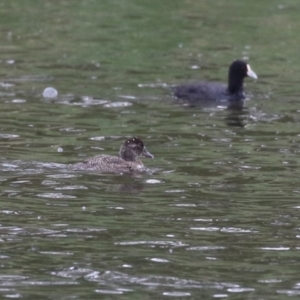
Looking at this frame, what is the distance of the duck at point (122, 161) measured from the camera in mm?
14148

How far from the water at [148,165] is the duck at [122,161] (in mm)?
179

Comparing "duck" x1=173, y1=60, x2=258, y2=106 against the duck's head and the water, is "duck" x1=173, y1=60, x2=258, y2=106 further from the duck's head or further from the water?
the water

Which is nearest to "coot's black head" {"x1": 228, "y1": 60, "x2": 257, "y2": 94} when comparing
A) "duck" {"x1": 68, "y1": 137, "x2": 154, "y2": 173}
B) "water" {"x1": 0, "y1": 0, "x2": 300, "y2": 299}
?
"water" {"x1": 0, "y1": 0, "x2": 300, "y2": 299}

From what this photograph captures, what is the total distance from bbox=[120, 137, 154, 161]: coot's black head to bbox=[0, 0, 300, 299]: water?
30 cm

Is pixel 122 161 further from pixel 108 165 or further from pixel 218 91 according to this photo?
pixel 218 91

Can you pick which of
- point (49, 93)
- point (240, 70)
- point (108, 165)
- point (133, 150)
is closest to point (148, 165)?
point (133, 150)

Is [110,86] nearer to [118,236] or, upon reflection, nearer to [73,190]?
[73,190]

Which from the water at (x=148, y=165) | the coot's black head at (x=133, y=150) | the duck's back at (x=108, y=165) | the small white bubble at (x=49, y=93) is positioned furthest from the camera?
the small white bubble at (x=49, y=93)

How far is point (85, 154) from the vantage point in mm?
15531

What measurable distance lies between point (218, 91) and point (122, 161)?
22.8 ft

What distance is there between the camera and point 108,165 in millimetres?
14312

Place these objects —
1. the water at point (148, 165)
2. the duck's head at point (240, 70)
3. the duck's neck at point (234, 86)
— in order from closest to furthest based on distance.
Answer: the water at point (148, 165)
the duck's neck at point (234, 86)
the duck's head at point (240, 70)

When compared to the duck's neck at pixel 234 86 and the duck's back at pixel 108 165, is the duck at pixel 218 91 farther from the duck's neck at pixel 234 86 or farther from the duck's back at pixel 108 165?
the duck's back at pixel 108 165

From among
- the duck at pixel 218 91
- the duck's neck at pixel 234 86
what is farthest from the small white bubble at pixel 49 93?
the duck's neck at pixel 234 86
